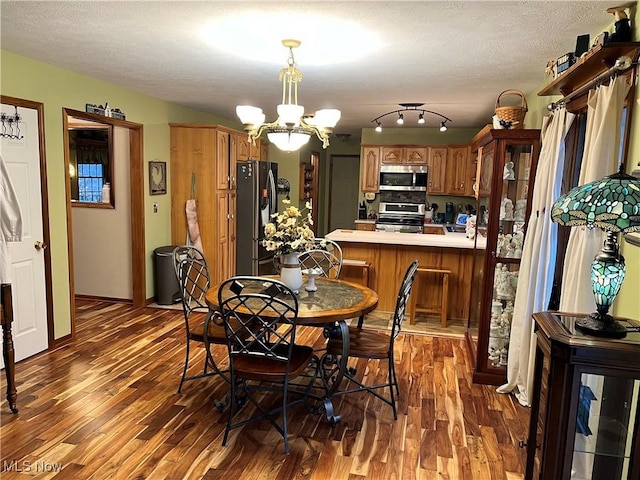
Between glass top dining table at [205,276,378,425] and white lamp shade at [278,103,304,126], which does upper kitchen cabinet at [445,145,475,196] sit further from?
white lamp shade at [278,103,304,126]

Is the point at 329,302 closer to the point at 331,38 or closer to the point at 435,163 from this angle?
the point at 331,38

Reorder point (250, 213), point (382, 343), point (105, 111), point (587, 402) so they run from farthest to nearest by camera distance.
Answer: point (250, 213), point (105, 111), point (382, 343), point (587, 402)

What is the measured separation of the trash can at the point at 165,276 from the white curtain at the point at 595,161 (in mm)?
4233

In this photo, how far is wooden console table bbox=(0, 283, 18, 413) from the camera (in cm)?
271

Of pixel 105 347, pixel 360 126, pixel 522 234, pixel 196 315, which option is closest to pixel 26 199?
pixel 105 347

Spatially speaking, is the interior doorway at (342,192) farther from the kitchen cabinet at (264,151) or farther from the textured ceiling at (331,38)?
the textured ceiling at (331,38)

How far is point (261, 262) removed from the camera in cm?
649

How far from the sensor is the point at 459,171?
7.21 m

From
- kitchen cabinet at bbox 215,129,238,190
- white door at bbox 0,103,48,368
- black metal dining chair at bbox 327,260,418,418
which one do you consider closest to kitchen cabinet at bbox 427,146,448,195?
kitchen cabinet at bbox 215,129,238,190

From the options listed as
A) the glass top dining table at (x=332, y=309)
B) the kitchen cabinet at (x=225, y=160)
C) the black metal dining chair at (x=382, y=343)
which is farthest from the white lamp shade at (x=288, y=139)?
the kitchen cabinet at (x=225, y=160)

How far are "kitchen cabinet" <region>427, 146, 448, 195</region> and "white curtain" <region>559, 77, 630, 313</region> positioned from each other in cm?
507

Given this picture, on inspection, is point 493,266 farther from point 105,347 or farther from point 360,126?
point 360,126
